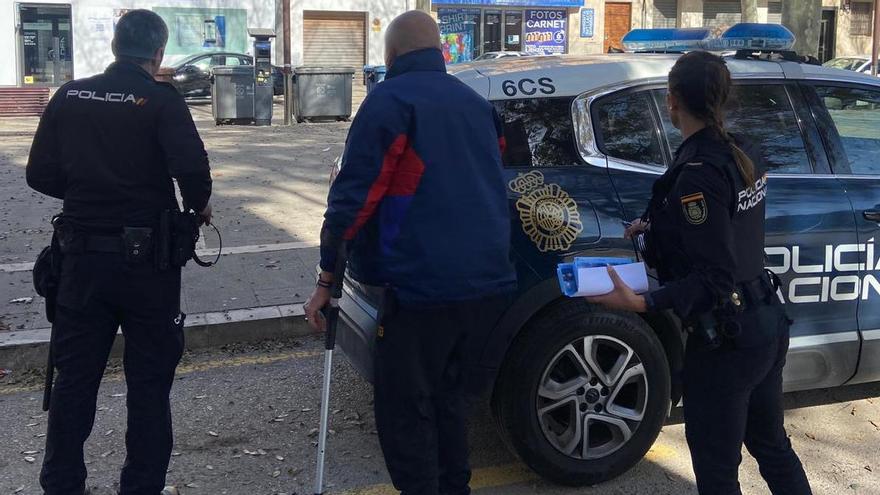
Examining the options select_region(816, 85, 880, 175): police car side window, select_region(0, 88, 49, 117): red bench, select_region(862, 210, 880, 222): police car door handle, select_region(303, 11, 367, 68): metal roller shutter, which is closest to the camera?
select_region(862, 210, 880, 222): police car door handle

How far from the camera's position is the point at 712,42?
15.8 ft

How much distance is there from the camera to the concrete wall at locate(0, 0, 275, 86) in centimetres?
2748

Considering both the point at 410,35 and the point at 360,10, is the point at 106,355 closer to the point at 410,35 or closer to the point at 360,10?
the point at 410,35

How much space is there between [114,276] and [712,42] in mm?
3197

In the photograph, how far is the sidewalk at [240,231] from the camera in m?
6.26

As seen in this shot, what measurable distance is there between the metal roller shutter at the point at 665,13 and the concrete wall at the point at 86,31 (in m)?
16.0

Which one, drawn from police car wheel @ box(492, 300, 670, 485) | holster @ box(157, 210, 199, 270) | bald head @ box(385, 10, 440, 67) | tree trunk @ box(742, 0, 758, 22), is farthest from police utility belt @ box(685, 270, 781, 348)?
tree trunk @ box(742, 0, 758, 22)

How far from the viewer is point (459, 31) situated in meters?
32.5

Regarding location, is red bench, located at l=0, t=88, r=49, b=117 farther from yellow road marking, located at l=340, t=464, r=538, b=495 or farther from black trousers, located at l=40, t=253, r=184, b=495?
yellow road marking, located at l=340, t=464, r=538, b=495

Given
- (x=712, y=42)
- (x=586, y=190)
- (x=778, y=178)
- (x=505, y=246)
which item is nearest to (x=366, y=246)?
(x=505, y=246)

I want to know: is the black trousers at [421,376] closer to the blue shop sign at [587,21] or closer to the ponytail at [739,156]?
the ponytail at [739,156]

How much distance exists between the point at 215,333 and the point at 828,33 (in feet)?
121

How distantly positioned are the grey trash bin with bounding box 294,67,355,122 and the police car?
48.3 ft

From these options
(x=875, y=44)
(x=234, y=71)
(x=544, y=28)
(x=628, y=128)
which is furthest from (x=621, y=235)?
(x=544, y=28)
